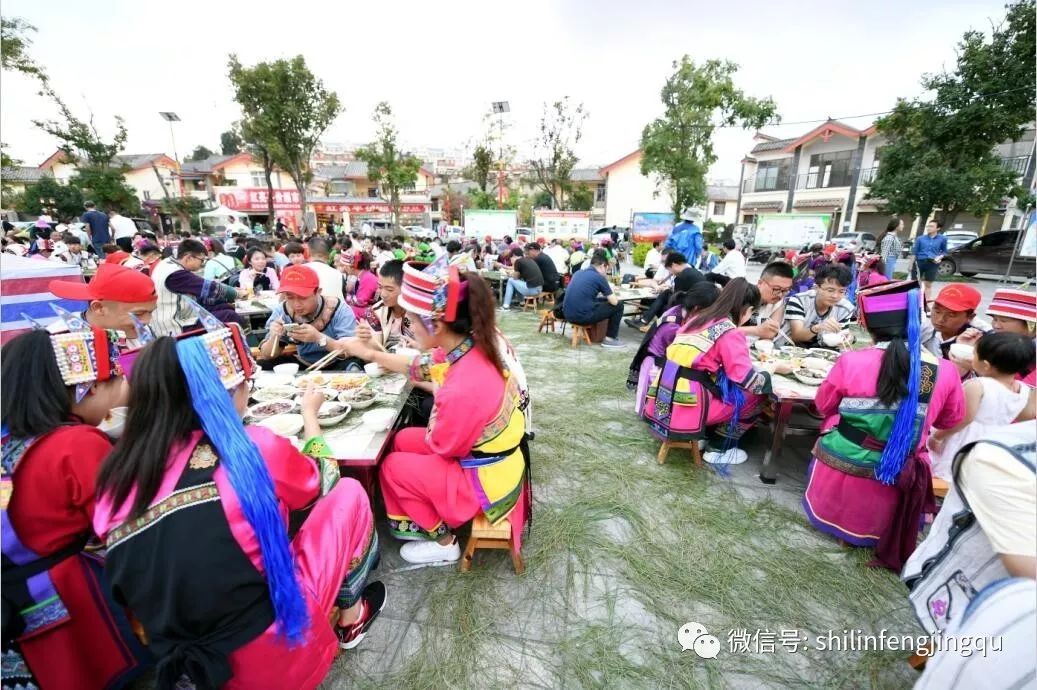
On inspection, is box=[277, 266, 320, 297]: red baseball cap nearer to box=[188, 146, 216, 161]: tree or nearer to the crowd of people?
the crowd of people

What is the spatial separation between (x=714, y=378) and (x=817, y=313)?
1.92 metres

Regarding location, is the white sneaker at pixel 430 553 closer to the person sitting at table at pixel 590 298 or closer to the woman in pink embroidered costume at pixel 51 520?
the woman in pink embroidered costume at pixel 51 520

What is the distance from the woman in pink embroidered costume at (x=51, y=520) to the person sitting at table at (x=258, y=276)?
228 inches

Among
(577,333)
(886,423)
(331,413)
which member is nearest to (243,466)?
(331,413)

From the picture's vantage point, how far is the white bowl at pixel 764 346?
3.98 metres

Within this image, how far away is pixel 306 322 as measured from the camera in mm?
3594

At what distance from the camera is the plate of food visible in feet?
8.84

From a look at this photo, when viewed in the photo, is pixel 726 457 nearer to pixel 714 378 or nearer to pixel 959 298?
pixel 714 378

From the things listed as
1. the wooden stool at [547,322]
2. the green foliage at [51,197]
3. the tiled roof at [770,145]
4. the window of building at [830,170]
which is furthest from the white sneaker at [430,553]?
the green foliage at [51,197]

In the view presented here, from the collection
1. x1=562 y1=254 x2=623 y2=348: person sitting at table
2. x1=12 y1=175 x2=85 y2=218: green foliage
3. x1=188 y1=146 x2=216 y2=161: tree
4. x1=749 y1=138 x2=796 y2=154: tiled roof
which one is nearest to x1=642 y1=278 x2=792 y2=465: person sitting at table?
x1=562 y1=254 x2=623 y2=348: person sitting at table

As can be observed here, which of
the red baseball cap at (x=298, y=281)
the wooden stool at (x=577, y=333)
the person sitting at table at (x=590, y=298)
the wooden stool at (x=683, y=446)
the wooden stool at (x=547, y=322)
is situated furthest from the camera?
the wooden stool at (x=547, y=322)

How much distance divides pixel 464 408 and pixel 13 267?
4230 millimetres

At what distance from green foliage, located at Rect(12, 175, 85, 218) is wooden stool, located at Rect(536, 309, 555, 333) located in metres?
30.2

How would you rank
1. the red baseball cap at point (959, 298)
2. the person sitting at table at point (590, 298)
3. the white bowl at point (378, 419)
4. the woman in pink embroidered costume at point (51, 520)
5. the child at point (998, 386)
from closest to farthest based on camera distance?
the woman in pink embroidered costume at point (51, 520) < the child at point (998, 386) < the white bowl at point (378, 419) < the red baseball cap at point (959, 298) < the person sitting at table at point (590, 298)
